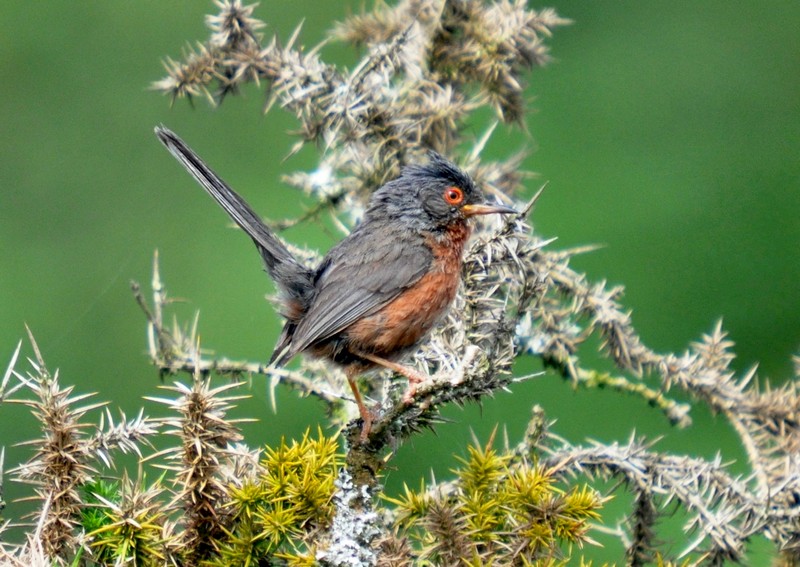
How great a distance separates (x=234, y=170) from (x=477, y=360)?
6.33m

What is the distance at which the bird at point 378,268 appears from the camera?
3.43 metres

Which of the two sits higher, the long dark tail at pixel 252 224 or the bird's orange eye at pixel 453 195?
the bird's orange eye at pixel 453 195

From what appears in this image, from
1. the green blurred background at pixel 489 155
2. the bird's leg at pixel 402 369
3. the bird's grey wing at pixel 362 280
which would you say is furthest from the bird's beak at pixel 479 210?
the green blurred background at pixel 489 155

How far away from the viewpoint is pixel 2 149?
852cm

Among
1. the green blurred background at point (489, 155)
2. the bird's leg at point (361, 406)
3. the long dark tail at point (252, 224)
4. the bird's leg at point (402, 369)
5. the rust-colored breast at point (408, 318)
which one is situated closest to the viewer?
the bird's leg at point (361, 406)

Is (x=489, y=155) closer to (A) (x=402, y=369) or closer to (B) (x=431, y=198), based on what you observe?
(B) (x=431, y=198)

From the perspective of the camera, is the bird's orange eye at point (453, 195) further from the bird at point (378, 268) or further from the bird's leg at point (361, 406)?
the bird's leg at point (361, 406)

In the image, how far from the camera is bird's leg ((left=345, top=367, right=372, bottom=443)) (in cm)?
236

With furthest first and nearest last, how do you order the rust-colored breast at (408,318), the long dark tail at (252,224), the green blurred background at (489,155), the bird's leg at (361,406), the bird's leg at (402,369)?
the green blurred background at (489,155) < the long dark tail at (252,224) < the rust-colored breast at (408,318) < the bird's leg at (402,369) < the bird's leg at (361,406)

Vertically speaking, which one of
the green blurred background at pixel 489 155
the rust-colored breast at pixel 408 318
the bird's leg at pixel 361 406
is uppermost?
the green blurred background at pixel 489 155

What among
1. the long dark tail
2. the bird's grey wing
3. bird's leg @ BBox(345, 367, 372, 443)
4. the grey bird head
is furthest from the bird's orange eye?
bird's leg @ BBox(345, 367, 372, 443)

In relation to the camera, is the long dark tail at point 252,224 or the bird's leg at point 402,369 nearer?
the bird's leg at point 402,369

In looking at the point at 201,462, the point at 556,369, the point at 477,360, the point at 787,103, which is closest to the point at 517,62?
the point at 556,369

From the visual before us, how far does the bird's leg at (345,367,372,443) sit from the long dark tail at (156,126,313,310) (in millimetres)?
419
